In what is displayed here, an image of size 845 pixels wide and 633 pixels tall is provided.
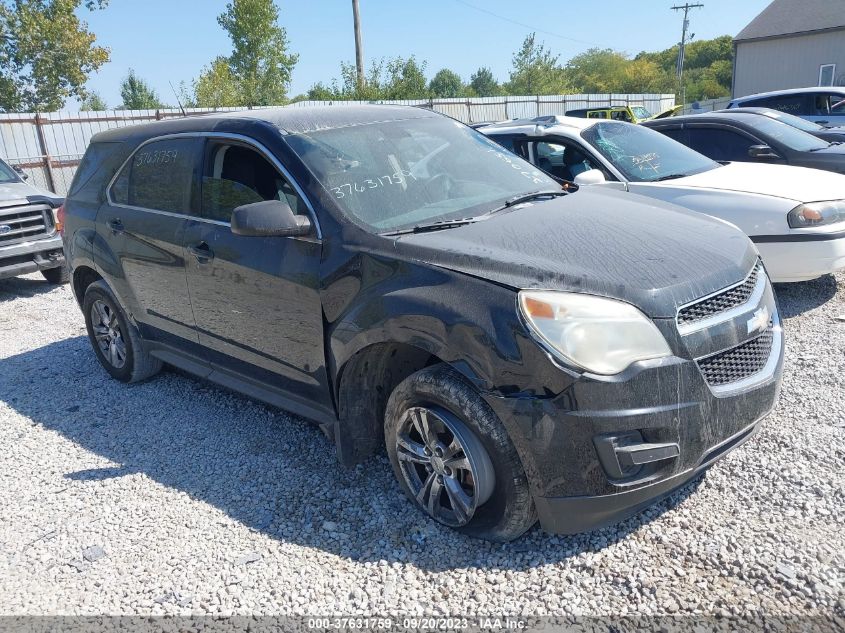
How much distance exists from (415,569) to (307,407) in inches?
41.7

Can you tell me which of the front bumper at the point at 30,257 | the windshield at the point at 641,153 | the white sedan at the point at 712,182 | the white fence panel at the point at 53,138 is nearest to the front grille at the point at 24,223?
the front bumper at the point at 30,257

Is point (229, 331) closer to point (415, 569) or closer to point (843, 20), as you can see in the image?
point (415, 569)

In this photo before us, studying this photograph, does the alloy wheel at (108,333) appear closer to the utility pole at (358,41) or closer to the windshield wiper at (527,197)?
the windshield wiper at (527,197)

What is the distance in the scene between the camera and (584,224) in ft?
10.5

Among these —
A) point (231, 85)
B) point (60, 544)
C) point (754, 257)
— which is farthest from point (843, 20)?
point (60, 544)

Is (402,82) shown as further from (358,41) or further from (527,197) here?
(527,197)

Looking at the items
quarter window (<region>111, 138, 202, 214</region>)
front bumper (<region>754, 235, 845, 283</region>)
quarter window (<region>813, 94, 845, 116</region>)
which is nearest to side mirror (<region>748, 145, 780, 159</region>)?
front bumper (<region>754, 235, 845, 283</region>)

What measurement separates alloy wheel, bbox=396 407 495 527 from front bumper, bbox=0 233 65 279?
6438mm

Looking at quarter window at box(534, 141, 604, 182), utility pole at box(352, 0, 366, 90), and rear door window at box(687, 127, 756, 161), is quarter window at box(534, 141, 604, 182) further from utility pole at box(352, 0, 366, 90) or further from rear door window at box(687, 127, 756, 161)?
utility pole at box(352, 0, 366, 90)

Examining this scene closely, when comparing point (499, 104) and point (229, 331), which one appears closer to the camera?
point (229, 331)

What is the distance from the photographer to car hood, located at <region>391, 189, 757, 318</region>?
8.59 ft

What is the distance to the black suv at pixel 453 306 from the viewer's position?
2506 mm

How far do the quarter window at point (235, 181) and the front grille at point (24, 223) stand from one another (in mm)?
5377

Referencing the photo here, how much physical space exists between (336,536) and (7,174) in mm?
8304
